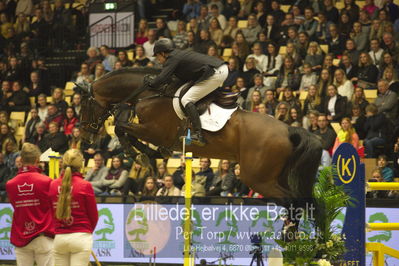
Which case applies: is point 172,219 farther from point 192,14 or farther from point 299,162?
point 192,14

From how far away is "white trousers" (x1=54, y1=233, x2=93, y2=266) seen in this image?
6602 mm

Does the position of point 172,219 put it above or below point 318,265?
below

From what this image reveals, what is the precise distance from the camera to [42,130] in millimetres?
16656

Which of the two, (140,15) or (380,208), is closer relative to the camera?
(380,208)

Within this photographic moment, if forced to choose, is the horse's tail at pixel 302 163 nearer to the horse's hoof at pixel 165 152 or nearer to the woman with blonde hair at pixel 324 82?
the horse's hoof at pixel 165 152

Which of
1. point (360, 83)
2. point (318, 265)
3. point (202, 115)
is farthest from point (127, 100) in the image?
point (360, 83)

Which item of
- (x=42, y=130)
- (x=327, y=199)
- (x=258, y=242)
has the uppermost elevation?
(x=327, y=199)

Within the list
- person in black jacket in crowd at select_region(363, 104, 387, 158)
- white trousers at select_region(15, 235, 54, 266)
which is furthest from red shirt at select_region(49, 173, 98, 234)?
person in black jacket in crowd at select_region(363, 104, 387, 158)

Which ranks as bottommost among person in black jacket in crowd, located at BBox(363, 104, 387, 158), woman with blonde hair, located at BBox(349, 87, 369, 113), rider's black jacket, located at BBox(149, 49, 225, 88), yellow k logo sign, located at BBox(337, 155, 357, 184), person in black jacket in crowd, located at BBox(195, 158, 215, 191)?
person in black jacket in crowd, located at BBox(195, 158, 215, 191)

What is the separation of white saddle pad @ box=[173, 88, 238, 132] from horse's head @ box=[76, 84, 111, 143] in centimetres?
119

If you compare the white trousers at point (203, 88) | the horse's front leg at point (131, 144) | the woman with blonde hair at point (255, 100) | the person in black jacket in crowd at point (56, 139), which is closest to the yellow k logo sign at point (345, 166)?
the white trousers at point (203, 88)

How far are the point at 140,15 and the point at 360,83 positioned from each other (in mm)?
7365

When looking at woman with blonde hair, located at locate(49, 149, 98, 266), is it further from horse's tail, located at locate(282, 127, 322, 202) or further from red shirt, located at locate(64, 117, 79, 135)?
red shirt, located at locate(64, 117, 79, 135)

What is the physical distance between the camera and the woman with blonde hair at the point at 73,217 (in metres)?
6.60
